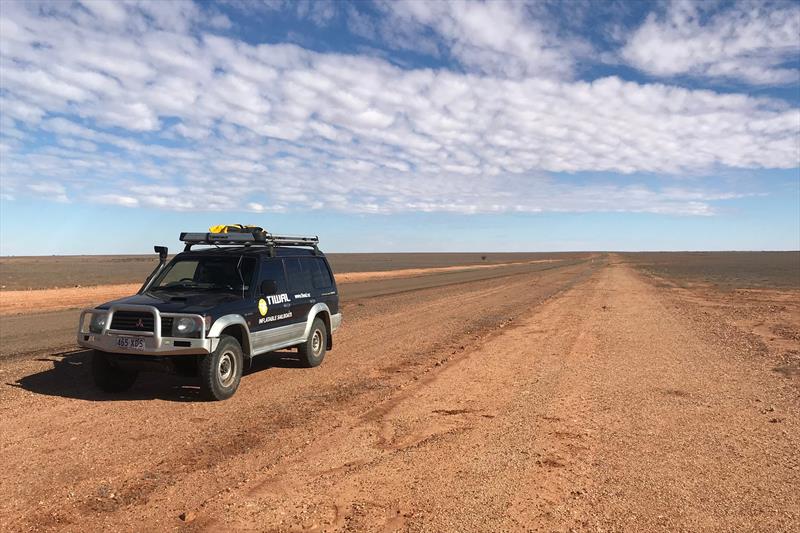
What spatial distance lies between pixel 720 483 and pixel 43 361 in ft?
34.7

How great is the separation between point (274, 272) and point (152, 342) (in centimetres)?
242

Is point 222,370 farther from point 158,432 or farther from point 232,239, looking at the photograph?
point 232,239

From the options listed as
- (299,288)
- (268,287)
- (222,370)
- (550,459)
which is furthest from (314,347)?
(550,459)

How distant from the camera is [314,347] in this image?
9.94m

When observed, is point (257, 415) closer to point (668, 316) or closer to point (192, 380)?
point (192, 380)

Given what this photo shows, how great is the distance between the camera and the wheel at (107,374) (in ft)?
24.9

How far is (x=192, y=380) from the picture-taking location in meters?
8.41

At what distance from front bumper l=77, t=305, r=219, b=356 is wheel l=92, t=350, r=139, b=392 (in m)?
0.37

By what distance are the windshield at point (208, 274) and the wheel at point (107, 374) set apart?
4.16 ft

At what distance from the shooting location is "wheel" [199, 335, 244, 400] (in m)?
7.18

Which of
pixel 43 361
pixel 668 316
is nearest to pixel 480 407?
pixel 43 361

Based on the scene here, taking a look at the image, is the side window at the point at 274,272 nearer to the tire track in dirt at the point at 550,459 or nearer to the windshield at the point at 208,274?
the windshield at the point at 208,274

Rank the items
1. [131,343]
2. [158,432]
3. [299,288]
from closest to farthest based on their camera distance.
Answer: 1. [158,432]
2. [131,343]
3. [299,288]

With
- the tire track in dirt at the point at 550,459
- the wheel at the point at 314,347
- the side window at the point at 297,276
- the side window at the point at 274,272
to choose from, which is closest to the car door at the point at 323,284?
the side window at the point at 297,276
